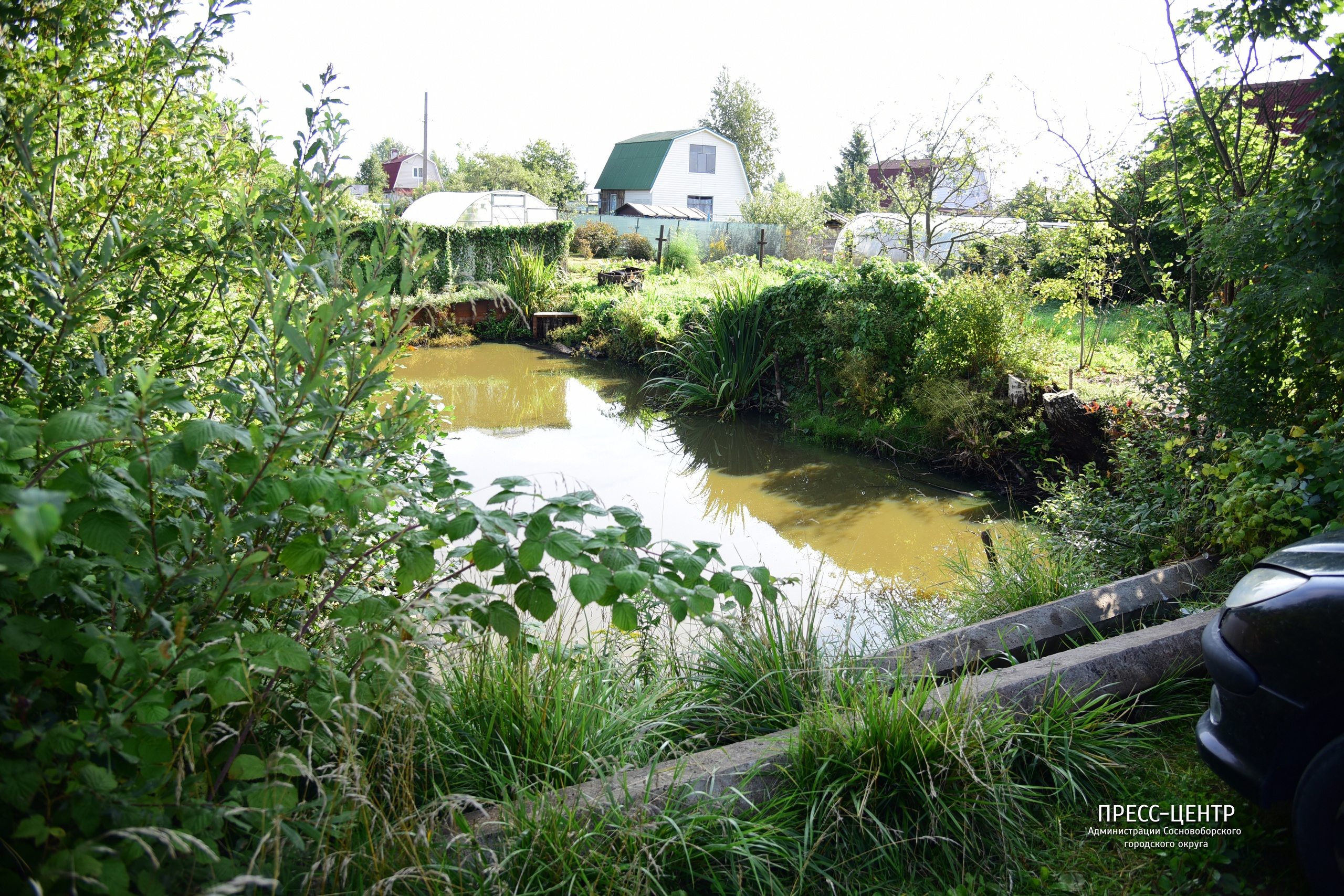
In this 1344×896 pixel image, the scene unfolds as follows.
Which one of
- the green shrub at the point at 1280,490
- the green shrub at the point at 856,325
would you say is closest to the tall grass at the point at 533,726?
the green shrub at the point at 1280,490

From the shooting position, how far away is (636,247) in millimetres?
27562

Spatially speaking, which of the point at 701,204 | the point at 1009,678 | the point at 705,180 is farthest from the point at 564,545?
the point at 705,180

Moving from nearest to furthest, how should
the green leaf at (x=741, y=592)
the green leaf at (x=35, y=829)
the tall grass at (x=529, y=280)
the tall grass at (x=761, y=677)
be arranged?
the green leaf at (x=35, y=829) < the green leaf at (x=741, y=592) < the tall grass at (x=761, y=677) < the tall grass at (x=529, y=280)

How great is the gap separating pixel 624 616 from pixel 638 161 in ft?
138

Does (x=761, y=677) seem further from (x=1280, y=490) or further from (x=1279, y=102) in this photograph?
(x=1279, y=102)

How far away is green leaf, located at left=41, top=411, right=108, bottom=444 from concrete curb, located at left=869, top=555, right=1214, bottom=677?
2527 mm

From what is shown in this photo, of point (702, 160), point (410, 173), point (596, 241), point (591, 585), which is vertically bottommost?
point (591, 585)

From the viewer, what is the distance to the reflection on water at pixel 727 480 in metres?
6.16

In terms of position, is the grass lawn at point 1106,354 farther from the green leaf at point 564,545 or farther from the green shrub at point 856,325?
the green leaf at point 564,545

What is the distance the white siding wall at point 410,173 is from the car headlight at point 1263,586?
68.7 meters

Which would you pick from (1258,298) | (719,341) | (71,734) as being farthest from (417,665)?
(719,341)

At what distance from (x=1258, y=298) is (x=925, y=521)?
3.45 m

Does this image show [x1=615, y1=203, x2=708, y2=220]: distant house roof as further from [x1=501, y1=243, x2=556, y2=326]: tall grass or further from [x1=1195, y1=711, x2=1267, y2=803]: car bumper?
[x1=1195, y1=711, x2=1267, y2=803]: car bumper

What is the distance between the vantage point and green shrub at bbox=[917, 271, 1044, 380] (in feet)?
27.0
